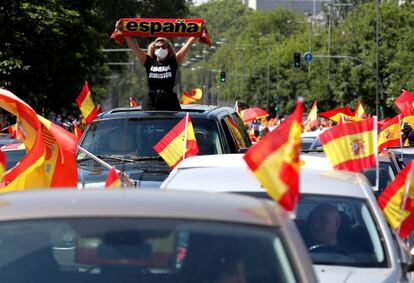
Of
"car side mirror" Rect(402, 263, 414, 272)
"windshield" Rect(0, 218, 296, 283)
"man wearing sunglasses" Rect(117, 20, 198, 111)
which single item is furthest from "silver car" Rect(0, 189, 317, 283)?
"man wearing sunglasses" Rect(117, 20, 198, 111)

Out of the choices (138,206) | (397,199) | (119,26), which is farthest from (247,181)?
(119,26)

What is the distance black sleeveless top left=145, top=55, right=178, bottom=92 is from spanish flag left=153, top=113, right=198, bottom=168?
9.26 feet

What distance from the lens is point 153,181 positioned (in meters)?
11.4

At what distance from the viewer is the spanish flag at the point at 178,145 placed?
38.7ft

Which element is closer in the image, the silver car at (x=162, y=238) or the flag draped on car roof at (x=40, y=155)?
the silver car at (x=162, y=238)

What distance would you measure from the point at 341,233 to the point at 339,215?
111 mm

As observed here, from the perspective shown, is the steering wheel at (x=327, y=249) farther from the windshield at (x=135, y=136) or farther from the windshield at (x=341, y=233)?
the windshield at (x=135, y=136)

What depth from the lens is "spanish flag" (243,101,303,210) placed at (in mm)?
5156

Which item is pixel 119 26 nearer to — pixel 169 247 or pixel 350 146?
pixel 350 146

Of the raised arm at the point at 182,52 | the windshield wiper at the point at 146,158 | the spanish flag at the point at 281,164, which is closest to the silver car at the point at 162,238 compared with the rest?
the spanish flag at the point at 281,164

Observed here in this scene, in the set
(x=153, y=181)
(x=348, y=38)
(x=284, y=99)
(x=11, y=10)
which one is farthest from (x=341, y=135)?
(x=284, y=99)

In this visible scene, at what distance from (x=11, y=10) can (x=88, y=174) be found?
2767cm

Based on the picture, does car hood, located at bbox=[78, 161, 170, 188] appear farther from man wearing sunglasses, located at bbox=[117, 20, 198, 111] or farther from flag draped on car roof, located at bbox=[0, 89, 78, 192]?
man wearing sunglasses, located at bbox=[117, 20, 198, 111]

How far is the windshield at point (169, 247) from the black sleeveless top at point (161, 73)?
9994mm
